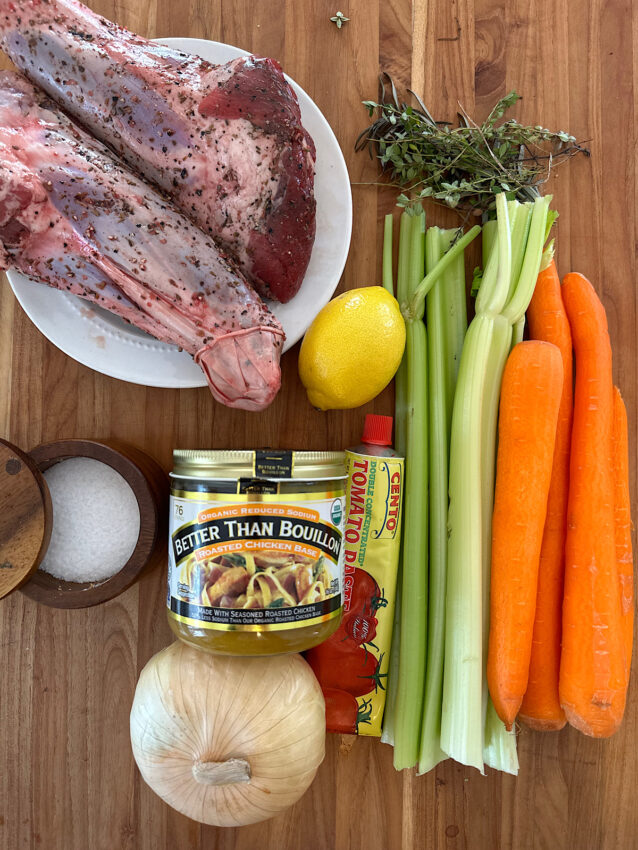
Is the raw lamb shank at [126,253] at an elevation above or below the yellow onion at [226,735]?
above

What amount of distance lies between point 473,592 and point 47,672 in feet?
2.60

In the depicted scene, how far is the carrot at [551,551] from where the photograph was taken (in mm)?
981

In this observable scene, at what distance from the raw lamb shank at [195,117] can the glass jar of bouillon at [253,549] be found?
0.32 metres

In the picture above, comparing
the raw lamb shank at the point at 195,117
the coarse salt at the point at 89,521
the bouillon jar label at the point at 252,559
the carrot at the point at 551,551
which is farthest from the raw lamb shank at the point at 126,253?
the carrot at the point at 551,551

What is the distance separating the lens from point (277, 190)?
811 millimetres

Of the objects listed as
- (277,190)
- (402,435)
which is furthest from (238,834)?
(277,190)

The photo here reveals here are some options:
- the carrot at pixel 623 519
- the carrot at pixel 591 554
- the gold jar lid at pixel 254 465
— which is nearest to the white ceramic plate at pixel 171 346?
the gold jar lid at pixel 254 465

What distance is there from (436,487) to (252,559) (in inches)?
14.9

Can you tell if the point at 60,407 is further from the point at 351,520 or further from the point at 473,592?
the point at 473,592

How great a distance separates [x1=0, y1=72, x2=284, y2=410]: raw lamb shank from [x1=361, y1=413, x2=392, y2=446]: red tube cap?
20cm

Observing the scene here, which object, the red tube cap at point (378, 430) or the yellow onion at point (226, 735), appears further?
the red tube cap at point (378, 430)

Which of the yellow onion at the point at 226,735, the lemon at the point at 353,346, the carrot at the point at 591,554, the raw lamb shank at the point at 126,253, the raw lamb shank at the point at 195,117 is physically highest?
the raw lamb shank at the point at 195,117

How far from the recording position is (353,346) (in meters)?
0.85

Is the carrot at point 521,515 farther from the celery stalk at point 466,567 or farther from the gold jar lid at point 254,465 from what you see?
the gold jar lid at point 254,465
